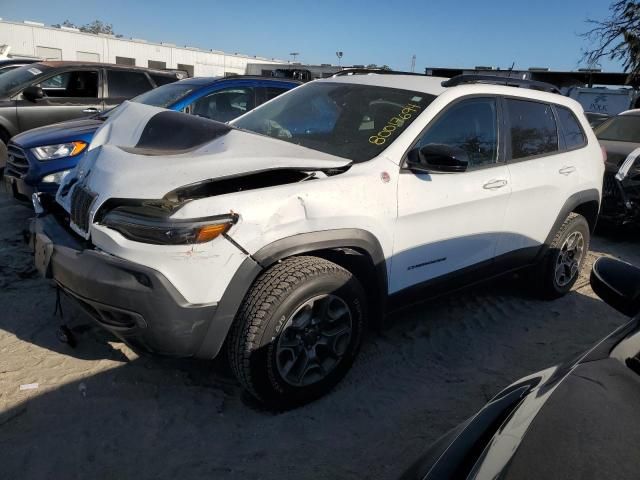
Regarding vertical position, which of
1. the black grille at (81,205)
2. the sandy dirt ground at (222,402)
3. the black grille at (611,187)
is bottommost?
the sandy dirt ground at (222,402)

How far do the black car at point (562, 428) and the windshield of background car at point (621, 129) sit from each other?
20.9 feet

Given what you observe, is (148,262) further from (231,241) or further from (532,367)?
(532,367)

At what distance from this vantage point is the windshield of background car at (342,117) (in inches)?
125

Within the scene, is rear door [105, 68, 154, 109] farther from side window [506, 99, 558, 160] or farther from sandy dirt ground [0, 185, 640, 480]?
side window [506, 99, 558, 160]

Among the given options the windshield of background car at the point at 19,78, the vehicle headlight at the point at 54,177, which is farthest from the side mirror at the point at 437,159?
the windshield of background car at the point at 19,78

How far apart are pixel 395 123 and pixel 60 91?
21.9 feet

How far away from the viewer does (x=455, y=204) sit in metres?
3.32

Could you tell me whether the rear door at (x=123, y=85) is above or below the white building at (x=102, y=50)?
below

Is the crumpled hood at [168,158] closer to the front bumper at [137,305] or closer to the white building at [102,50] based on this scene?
the front bumper at [137,305]

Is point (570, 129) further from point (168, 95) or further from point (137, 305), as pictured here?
point (168, 95)

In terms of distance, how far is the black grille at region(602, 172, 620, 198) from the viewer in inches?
249

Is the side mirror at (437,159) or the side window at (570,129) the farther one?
the side window at (570,129)

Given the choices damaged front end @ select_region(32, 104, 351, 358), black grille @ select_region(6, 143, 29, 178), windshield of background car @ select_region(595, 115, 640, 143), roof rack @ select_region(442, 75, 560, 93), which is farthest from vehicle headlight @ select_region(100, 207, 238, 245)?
windshield of background car @ select_region(595, 115, 640, 143)

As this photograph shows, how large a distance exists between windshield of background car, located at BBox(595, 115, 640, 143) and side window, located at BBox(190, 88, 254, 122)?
16.6 ft
